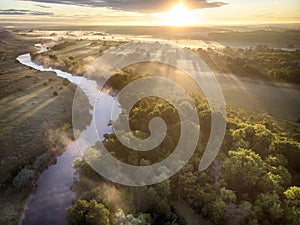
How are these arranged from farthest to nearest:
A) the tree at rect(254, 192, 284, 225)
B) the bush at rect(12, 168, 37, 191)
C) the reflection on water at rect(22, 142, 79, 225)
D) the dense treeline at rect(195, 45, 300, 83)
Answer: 1. the dense treeline at rect(195, 45, 300, 83)
2. the bush at rect(12, 168, 37, 191)
3. the reflection on water at rect(22, 142, 79, 225)
4. the tree at rect(254, 192, 284, 225)

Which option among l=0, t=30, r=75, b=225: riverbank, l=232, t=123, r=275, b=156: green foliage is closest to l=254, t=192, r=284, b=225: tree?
l=232, t=123, r=275, b=156: green foliage

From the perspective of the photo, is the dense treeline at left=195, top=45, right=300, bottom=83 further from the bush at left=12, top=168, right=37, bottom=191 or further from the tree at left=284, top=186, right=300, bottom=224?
the bush at left=12, top=168, right=37, bottom=191

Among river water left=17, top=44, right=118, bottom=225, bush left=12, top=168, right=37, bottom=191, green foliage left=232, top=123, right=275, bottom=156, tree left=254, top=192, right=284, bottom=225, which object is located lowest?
river water left=17, top=44, right=118, bottom=225

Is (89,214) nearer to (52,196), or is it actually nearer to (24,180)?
(52,196)

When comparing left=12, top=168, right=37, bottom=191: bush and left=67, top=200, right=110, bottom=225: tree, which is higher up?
left=67, top=200, right=110, bottom=225: tree

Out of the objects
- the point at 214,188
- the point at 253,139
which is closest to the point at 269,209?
the point at 214,188

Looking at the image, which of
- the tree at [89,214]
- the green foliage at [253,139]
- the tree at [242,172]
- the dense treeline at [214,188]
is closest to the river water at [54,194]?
the dense treeline at [214,188]
